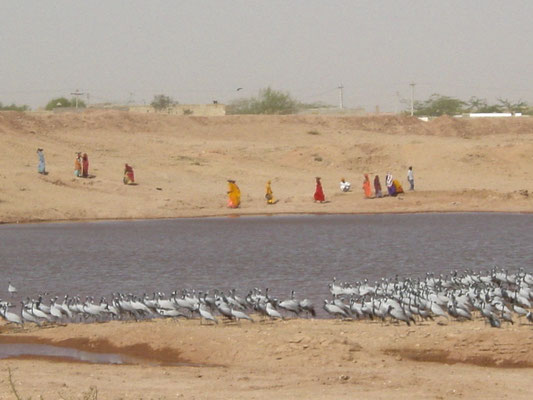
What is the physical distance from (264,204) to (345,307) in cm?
2612

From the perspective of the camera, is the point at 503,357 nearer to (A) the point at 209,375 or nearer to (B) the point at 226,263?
(A) the point at 209,375

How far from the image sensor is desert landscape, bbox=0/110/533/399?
13.1m

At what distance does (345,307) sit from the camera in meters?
18.0

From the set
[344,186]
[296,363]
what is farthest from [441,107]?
[296,363]

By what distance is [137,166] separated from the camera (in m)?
51.2

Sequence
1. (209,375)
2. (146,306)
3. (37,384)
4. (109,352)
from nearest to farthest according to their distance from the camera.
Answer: (37,384), (209,375), (109,352), (146,306)

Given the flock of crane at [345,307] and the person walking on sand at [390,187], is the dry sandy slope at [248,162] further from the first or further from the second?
the flock of crane at [345,307]

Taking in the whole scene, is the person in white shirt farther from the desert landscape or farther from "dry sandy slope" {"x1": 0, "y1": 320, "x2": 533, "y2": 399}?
"dry sandy slope" {"x1": 0, "y1": 320, "x2": 533, "y2": 399}

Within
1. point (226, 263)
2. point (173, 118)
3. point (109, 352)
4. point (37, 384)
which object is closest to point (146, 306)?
point (109, 352)

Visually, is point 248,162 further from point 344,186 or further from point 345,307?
point 345,307

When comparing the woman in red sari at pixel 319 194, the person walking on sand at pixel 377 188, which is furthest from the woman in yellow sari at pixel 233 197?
the person walking on sand at pixel 377 188

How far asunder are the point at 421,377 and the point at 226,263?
1526 centimetres

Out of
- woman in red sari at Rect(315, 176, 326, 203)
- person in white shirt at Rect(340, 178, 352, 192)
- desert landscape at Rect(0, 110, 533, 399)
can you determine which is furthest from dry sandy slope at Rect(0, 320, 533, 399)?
person in white shirt at Rect(340, 178, 352, 192)

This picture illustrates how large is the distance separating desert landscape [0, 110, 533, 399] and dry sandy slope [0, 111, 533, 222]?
0.35 feet
